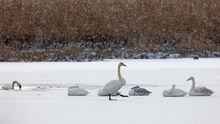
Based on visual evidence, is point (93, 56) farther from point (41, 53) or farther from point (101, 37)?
point (101, 37)

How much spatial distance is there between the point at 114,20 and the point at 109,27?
0.74 metres

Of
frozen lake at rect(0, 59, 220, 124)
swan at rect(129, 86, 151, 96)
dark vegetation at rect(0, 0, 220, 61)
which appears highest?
dark vegetation at rect(0, 0, 220, 61)

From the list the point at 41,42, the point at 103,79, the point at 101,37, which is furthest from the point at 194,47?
→ the point at 103,79

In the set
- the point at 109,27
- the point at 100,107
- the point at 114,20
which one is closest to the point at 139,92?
the point at 100,107

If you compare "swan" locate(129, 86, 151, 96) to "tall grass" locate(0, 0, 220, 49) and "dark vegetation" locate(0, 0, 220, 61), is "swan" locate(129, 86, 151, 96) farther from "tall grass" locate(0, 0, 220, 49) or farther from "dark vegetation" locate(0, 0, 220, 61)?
"tall grass" locate(0, 0, 220, 49)

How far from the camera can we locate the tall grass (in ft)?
99.8

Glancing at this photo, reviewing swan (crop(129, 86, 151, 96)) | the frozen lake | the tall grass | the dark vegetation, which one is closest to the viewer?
the frozen lake

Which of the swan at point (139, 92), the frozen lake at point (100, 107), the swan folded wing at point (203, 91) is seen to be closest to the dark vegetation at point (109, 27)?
the frozen lake at point (100, 107)

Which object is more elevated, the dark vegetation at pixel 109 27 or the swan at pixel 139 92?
the dark vegetation at pixel 109 27

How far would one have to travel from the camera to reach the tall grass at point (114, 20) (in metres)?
30.4

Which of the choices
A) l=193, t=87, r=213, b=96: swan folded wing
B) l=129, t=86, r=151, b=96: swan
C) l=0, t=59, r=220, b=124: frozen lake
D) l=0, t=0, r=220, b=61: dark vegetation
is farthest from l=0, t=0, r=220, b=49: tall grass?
l=193, t=87, r=213, b=96: swan folded wing

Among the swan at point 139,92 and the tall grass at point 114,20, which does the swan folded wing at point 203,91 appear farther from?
the tall grass at point 114,20

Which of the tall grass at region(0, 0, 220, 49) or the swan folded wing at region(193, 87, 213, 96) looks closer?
the swan folded wing at region(193, 87, 213, 96)

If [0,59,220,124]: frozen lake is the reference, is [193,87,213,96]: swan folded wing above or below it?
above
